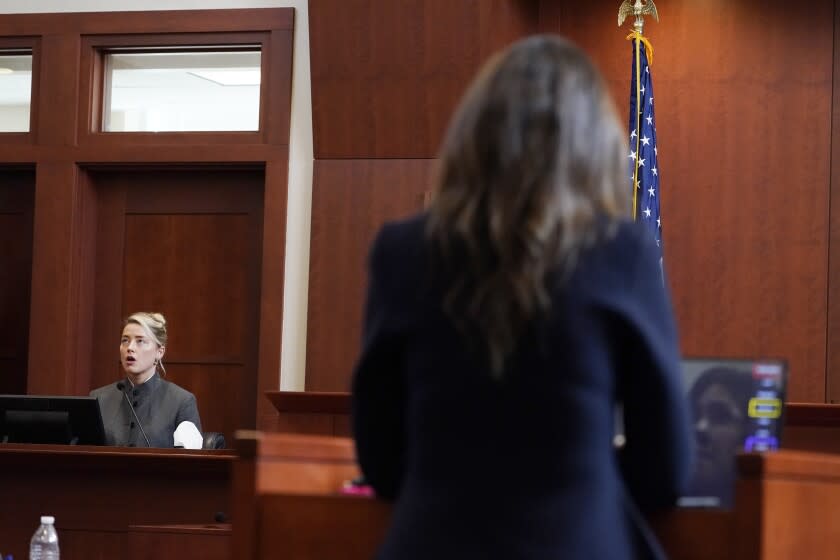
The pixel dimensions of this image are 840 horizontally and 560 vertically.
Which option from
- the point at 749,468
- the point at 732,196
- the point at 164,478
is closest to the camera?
the point at 749,468

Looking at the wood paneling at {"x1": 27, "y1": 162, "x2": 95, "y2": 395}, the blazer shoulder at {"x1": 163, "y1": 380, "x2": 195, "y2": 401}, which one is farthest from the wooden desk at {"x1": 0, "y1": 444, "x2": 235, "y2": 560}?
the wood paneling at {"x1": 27, "y1": 162, "x2": 95, "y2": 395}

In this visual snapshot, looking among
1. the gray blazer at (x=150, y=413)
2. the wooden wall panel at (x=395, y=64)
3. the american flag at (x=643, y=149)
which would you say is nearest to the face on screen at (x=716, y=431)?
the gray blazer at (x=150, y=413)

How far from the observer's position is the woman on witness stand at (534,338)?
1.49 m

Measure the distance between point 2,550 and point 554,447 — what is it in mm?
4015

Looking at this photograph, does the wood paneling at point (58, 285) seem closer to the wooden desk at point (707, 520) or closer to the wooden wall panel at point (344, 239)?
the wooden wall panel at point (344, 239)

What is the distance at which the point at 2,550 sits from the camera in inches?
196

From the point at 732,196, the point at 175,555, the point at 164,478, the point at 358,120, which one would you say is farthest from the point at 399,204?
the point at 175,555

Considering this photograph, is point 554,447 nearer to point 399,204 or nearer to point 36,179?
point 399,204

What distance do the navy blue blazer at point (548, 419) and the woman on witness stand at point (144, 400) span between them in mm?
4269

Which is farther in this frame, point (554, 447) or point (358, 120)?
point (358, 120)

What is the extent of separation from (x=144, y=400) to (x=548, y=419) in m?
4.58

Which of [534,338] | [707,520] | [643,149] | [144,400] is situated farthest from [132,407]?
[534,338]

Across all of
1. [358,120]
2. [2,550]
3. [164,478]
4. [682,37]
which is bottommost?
[2,550]

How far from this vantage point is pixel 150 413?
5.80 metres
